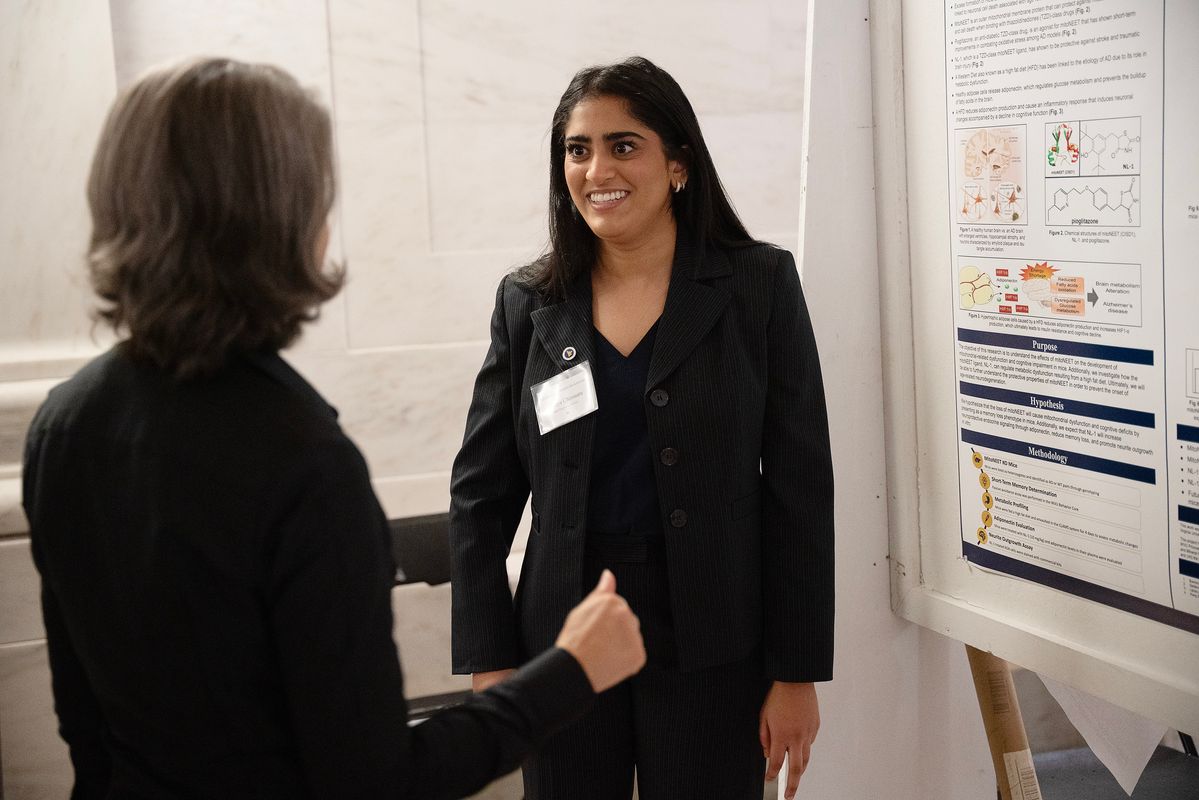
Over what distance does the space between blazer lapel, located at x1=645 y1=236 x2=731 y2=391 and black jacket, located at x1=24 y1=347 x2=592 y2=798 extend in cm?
75

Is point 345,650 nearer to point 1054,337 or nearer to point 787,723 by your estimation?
point 787,723

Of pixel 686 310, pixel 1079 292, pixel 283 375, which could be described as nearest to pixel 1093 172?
pixel 1079 292

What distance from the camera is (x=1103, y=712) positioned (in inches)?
77.0

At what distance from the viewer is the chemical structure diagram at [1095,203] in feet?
4.99

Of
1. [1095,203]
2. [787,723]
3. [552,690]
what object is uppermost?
[1095,203]

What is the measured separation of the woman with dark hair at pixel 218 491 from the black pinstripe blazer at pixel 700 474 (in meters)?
0.69

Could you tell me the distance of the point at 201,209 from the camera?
0.96m

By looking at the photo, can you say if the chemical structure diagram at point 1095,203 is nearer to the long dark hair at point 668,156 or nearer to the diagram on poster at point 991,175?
the diagram on poster at point 991,175

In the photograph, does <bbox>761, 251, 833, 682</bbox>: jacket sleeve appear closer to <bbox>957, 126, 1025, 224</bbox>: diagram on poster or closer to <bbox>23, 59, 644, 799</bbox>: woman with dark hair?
<bbox>957, 126, 1025, 224</bbox>: diagram on poster

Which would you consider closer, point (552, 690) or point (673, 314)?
point (552, 690)

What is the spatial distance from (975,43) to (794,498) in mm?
813

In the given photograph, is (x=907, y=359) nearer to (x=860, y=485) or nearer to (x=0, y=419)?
(x=860, y=485)

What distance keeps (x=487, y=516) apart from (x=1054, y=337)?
→ 96 cm

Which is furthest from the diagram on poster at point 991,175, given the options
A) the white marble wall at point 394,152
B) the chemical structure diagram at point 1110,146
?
the white marble wall at point 394,152
